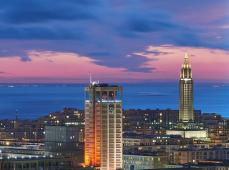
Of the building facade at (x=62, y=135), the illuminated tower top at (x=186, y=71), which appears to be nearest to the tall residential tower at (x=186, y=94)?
the illuminated tower top at (x=186, y=71)

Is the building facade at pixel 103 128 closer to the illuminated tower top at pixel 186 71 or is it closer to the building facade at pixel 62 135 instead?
the building facade at pixel 62 135

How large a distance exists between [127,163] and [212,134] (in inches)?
1719

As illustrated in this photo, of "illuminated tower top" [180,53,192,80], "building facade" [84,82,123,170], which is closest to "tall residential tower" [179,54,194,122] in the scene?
"illuminated tower top" [180,53,192,80]

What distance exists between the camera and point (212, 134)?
13550 centimetres

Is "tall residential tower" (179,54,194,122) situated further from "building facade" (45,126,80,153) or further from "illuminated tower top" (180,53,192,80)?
"building facade" (45,126,80,153)

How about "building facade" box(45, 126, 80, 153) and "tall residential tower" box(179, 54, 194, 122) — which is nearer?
"building facade" box(45, 126, 80, 153)

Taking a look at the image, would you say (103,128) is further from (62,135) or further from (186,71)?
(186,71)

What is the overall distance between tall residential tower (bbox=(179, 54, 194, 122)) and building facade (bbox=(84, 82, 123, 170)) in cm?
6265

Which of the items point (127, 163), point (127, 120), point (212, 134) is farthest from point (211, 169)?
point (127, 120)

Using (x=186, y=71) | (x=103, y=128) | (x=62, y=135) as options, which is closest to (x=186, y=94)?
(x=186, y=71)

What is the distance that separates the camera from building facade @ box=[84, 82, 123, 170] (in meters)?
74.4

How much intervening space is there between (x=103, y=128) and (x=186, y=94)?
223 feet

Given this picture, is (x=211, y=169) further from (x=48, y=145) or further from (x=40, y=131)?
(x=40, y=131)

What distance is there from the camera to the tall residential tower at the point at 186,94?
458 feet
